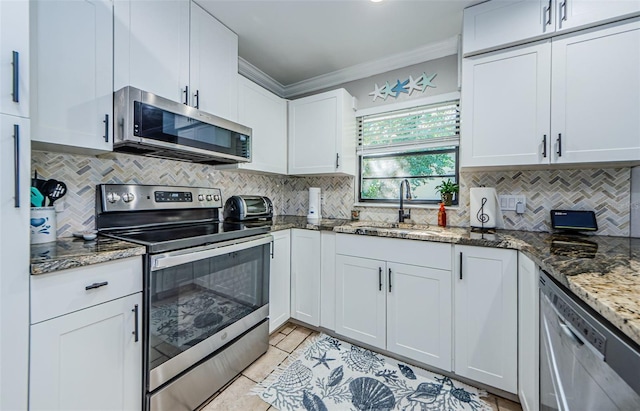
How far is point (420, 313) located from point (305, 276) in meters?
0.95

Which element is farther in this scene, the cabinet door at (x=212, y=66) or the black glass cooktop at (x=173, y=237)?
the cabinet door at (x=212, y=66)

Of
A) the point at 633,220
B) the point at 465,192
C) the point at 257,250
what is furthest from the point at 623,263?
the point at 257,250

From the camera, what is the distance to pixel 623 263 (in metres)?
0.98

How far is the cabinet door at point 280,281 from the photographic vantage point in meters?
2.06

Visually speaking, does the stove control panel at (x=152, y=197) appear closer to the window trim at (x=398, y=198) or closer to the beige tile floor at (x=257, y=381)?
the beige tile floor at (x=257, y=381)

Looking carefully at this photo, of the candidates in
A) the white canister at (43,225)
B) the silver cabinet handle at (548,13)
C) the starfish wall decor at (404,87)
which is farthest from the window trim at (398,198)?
the white canister at (43,225)

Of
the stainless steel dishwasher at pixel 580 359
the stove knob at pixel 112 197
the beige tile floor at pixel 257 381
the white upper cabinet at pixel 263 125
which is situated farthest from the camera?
the white upper cabinet at pixel 263 125

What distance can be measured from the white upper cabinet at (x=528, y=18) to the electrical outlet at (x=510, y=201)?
3.42 feet

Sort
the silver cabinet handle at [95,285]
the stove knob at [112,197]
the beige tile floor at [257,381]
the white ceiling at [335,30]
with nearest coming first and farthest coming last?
the silver cabinet handle at [95,285] → the beige tile floor at [257,381] → the stove knob at [112,197] → the white ceiling at [335,30]

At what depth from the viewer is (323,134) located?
2.49 m

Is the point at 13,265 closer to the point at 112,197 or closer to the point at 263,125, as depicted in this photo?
the point at 112,197

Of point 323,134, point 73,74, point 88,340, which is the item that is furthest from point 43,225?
point 323,134

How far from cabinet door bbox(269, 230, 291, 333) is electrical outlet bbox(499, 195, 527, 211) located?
1.71 meters

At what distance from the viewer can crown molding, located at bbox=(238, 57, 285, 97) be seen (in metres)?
2.48
